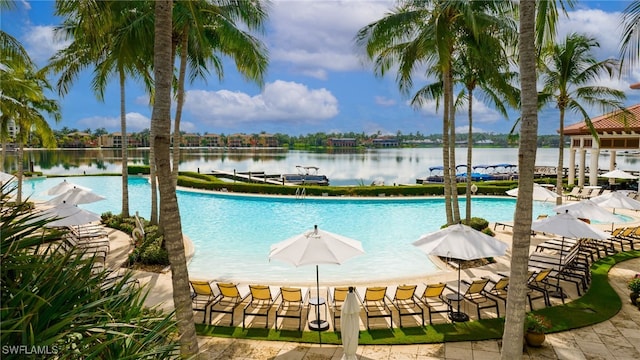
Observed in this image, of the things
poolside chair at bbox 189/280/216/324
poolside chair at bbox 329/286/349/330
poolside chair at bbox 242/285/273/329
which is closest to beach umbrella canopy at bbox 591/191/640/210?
poolside chair at bbox 329/286/349/330

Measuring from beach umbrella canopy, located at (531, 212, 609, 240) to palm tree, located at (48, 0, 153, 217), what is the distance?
11.5m

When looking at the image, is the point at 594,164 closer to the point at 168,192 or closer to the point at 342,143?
the point at 168,192

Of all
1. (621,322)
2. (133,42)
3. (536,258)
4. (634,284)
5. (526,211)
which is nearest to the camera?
(526,211)

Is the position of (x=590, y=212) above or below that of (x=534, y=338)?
above

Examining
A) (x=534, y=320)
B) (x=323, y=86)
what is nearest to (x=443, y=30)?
(x=534, y=320)

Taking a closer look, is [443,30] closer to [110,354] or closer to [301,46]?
[301,46]

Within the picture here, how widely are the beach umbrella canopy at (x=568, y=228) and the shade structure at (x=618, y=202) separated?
5967 millimetres

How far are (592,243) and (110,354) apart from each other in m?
15.9

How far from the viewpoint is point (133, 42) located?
403 inches

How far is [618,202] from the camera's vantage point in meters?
15.1

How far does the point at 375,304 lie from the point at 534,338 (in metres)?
3.40

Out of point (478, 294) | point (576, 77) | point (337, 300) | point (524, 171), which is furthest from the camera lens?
point (576, 77)

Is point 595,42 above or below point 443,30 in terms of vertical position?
above

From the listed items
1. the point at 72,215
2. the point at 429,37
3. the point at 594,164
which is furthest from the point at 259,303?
the point at 594,164
